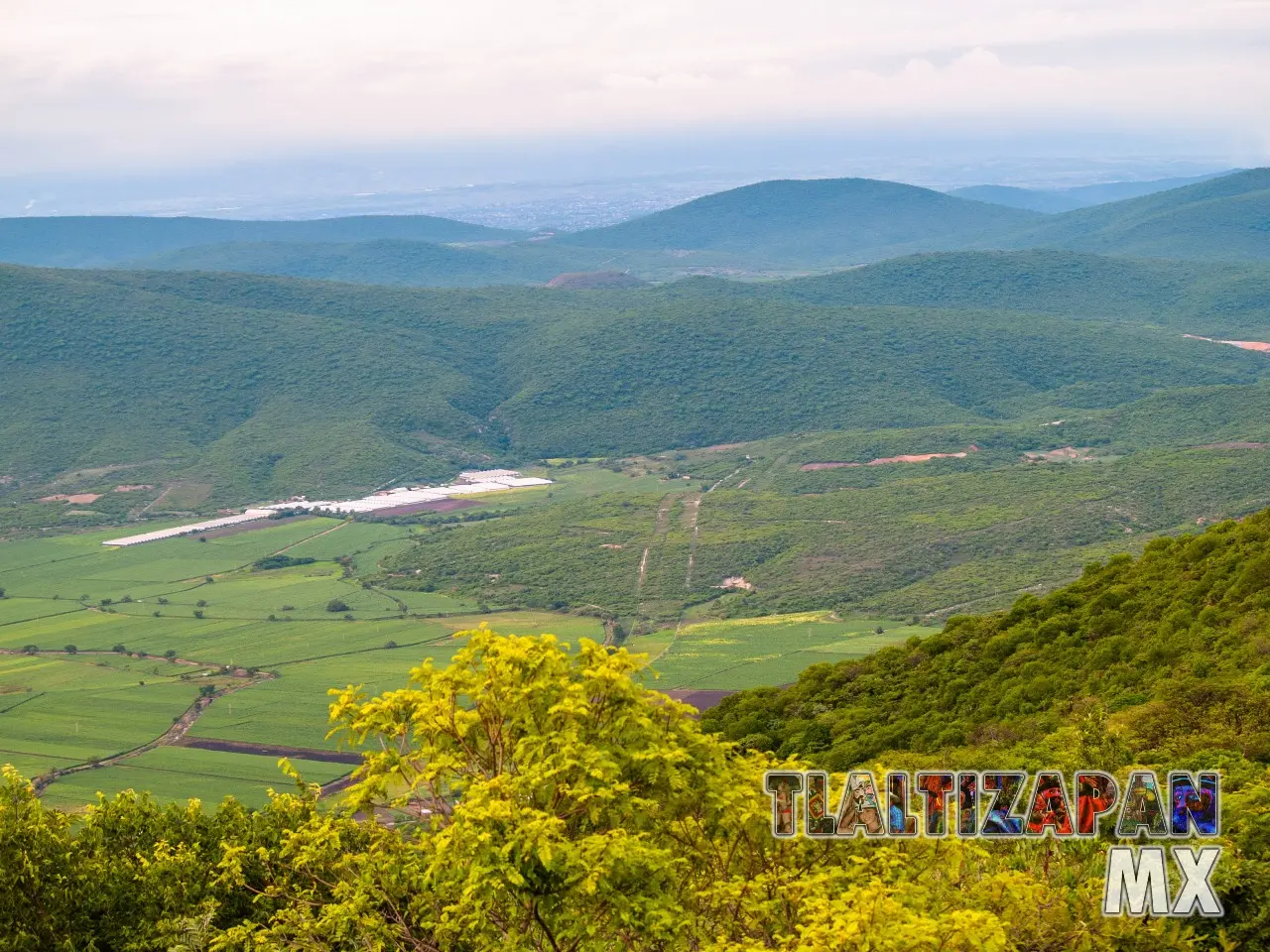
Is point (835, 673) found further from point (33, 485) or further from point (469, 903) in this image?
point (33, 485)

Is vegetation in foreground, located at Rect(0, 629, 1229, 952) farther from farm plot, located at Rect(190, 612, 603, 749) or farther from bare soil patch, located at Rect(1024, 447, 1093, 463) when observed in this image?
bare soil patch, located at Rect(1024, 447, 1093, 463)

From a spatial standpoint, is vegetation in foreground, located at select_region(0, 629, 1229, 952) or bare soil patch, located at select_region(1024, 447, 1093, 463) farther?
bare soil patch, located at select_region(1024, 447, 1093, 463)

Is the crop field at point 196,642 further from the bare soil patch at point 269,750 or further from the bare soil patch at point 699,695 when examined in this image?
the bare soil patch at point 699,695

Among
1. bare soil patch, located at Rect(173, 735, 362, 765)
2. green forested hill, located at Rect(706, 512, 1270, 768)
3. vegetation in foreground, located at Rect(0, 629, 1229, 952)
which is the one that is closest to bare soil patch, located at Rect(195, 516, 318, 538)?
bare soil patch, located at Rect(173, 735, 362, 765)

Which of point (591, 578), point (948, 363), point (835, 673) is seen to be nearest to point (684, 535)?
point (591, 578)

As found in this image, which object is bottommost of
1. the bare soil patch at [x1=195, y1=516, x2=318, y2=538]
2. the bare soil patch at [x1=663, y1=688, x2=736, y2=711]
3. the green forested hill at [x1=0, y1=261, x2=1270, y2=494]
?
the bare soil patch at [x1=195, y1=516, x2=318, y2=538]

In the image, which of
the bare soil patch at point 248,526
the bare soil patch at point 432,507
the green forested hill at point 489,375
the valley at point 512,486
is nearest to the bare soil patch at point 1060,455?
the valley at point 512,486

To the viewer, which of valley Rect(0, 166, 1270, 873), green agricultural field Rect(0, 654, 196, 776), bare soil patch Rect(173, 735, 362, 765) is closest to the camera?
bare soil patch Rect(173, 735, 362, 765)

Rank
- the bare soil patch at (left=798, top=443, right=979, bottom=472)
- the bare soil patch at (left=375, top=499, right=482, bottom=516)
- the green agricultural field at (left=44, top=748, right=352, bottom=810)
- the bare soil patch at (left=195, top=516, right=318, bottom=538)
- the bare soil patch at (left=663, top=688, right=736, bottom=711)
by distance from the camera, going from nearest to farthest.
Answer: the green agricultural field at (left=44, top=748, right=352, bottom=810)
the bare soil patch at (left=663, top=688, right=736, bottom=711)
the bare soil patch at (left=195, top=516, right=318, bottom=538)
the bare soil patch at (left=375, top=499, right=482, bottom=516)
the bare soil patch at (left=798, top=443, right=979, bottom=472)
